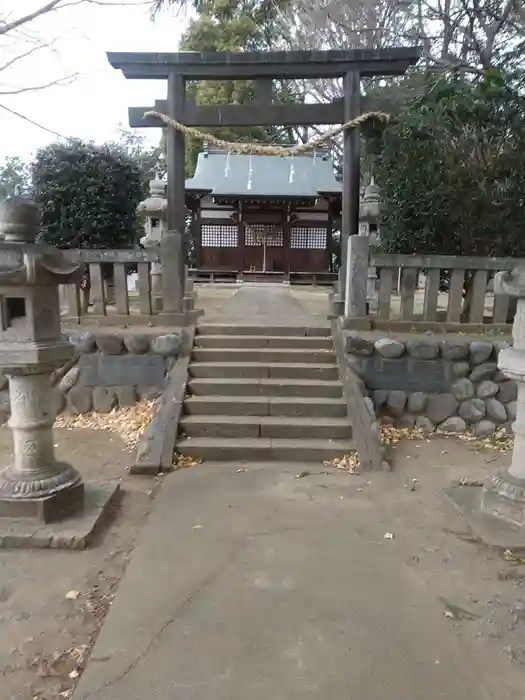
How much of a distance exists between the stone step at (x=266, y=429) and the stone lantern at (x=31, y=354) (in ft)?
5.51

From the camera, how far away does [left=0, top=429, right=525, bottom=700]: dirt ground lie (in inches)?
93.5

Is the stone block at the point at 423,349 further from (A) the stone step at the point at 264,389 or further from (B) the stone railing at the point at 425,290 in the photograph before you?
(A) the stone step at the point at 264,389

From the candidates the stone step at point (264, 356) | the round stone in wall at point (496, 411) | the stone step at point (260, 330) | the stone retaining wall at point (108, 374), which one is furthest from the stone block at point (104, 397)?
the round stone in wall at point (496, 411)

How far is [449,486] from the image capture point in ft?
14.8

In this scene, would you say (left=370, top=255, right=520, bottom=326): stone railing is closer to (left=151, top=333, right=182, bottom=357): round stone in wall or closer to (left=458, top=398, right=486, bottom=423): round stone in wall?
(left=458, top=398, right=486, bottom=423): round stone in wall

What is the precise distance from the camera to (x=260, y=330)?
6.79m

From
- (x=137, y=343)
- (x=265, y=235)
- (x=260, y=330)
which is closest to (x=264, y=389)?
(x=260, y=330)

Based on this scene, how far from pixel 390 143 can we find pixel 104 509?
6220 millimetres

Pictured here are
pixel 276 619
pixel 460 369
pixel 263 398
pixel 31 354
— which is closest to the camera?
pixel 276 619

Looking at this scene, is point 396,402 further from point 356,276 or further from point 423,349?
point 356,276

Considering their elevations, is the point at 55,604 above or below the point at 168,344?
below

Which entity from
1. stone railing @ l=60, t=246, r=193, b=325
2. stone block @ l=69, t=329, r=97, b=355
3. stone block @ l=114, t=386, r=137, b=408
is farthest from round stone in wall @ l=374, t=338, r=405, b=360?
stone block @ l=69, t=329, r=97, b=355

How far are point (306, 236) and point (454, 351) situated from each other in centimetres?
1226

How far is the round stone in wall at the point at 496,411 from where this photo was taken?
6.12m
